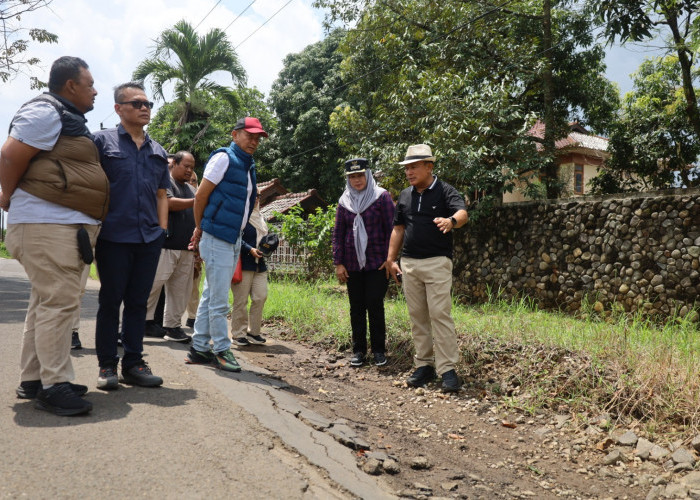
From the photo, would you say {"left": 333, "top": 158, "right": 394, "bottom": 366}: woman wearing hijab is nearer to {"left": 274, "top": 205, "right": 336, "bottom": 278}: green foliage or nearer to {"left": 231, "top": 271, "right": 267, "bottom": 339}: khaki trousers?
{"left": 231, "top": 271, "right": 267, "bottom": 339}: khaki trousers

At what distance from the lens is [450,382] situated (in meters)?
4.53

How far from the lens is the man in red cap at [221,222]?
4445 millimetres

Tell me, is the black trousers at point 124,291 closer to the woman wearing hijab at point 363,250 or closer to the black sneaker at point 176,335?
the black sneaker at point 176,335

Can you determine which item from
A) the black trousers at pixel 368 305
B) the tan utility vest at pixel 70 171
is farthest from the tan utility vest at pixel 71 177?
the black trousers at pixel 368 305

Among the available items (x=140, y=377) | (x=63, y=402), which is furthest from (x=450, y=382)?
(x=63, y=402)

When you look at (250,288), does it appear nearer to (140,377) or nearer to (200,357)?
(200,357)

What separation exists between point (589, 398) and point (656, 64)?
1924 cm

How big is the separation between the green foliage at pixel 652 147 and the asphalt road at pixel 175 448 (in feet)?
49.8

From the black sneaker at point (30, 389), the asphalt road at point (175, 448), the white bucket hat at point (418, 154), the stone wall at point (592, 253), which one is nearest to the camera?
the asphalt road at point (175, 448)

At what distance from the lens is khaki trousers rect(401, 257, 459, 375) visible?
4562mm

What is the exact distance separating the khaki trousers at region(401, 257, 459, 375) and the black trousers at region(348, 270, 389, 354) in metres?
0.56

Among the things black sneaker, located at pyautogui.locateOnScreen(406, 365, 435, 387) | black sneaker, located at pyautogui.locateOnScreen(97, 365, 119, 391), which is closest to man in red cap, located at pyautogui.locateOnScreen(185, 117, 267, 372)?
black sneaker, located at pyautogui.locateOnScreen(97, 365, 119, 391)

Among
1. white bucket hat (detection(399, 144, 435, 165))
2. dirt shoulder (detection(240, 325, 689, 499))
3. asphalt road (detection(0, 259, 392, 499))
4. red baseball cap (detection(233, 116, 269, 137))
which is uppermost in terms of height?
red baseball cap (detection(233, 116, 269, 137))

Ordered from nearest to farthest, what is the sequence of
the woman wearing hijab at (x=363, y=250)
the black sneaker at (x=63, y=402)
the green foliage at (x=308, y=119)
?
1. the black sneaker at (x=63, y=402)
2. the woman wearing hijab at (x=363, y=250)
3. the green foliage at (x=308, y=119)
